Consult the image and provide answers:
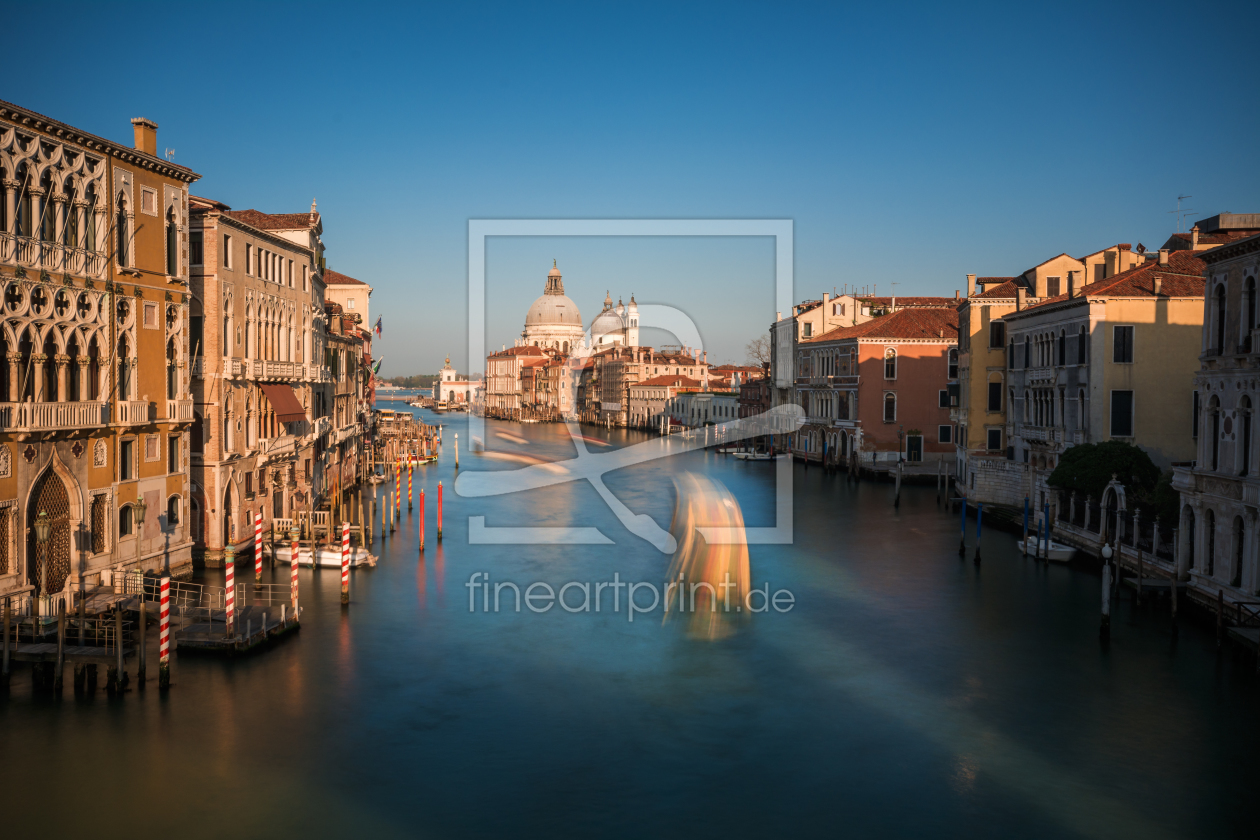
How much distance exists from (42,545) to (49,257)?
4145 mm

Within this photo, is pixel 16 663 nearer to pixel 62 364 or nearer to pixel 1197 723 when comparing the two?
pixel 62 364

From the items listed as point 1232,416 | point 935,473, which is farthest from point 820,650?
point 935,473

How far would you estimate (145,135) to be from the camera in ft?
56.1

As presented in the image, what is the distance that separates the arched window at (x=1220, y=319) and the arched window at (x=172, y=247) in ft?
58.1

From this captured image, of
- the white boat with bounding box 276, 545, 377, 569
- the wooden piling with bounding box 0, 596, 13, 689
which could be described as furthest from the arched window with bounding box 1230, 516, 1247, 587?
the wooden piling with bounding box 0, 596, 13, 689

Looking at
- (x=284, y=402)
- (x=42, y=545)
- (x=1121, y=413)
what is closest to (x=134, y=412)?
(x=42, y=545)

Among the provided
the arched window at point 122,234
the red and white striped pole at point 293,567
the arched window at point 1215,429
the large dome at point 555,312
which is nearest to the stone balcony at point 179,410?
the arched window at point 122,234

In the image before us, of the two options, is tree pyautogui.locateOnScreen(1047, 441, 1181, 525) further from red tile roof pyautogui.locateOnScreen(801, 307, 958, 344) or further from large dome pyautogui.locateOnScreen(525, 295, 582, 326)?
large dome pyautogui.locateOnScreen(525, 295, 582, 326)

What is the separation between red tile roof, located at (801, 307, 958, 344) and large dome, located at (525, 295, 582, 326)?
103925 millimetres

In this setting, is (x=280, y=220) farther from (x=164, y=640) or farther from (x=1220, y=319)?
(x=1220, y=319)

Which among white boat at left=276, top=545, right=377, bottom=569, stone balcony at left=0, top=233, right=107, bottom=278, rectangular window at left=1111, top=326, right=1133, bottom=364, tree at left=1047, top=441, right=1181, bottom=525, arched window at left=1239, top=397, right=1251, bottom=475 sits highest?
stone balcony at left=0, top=233, right=107, bottom=278

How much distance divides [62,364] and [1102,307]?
21.4 m

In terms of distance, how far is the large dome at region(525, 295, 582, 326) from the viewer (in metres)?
148

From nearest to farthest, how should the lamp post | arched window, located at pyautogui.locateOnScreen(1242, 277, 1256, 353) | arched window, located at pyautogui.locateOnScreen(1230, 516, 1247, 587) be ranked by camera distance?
the lamp post → arched window, located at pyautogui.locateOnScreen(1242, 277, 1256, 353) → arched window, located at pyautogui.locateOnScreen(1230, 516, 1247, 587)
